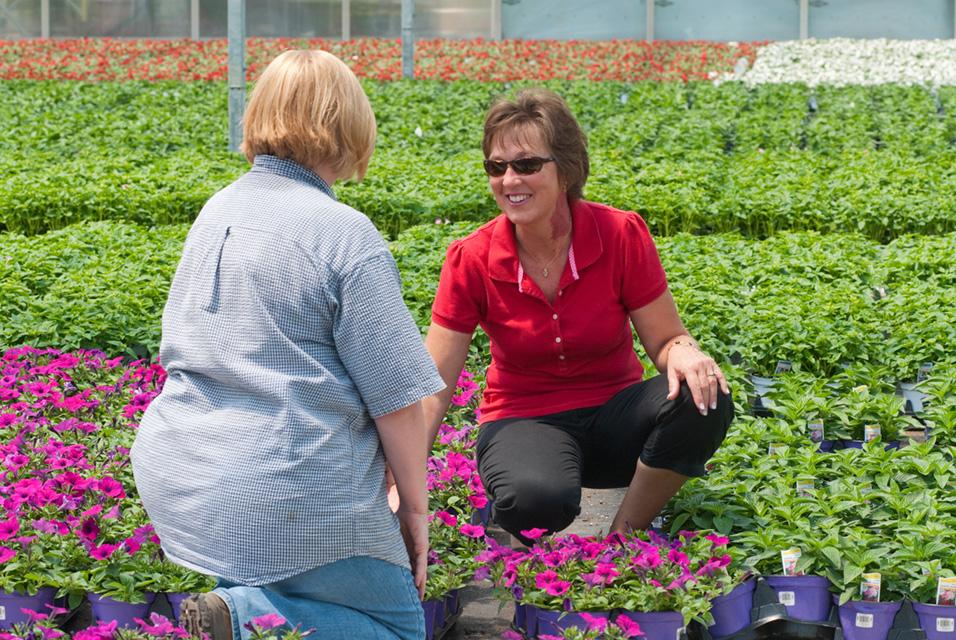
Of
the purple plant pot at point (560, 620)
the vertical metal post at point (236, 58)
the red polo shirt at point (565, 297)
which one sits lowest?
the purple plant pot at point (560, 620)

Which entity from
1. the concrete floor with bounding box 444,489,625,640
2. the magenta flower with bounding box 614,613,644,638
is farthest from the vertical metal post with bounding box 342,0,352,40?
the magenta flower with bounding box 614,613,644,638

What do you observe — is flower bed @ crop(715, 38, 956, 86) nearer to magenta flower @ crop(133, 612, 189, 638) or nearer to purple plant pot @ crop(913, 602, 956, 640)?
purple plant pot @ crop(913, 602, 956, 640)

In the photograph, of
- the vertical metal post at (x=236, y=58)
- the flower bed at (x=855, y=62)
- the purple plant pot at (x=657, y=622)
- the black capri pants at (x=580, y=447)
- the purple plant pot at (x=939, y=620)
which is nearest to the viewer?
the purple plant pot at (x=657, y=622)

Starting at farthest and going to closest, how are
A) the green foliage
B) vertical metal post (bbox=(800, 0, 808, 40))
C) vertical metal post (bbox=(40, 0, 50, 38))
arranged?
vertical metal post (bbox=(40, 0, 50, 38)) → vertical metal post (bbox=(800, 0, 808, 40)) → the green foliage

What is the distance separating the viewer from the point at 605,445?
349cm

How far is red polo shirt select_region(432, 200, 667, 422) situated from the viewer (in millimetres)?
3459

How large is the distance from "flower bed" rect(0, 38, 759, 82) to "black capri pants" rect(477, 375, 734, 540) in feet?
40.0

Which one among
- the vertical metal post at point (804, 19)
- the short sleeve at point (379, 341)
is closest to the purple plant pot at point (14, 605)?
the short sleeve at point (379, 341)

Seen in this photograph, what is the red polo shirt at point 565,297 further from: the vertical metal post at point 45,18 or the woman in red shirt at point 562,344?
the vertical metal post at point 45,18

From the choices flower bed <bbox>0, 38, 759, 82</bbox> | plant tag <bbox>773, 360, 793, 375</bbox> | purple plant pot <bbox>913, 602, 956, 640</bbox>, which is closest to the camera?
purple plant pot <bbox>913, 602, 956, 640</bbox>

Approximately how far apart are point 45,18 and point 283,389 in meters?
20.4

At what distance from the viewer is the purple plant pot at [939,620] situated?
299 centimetres

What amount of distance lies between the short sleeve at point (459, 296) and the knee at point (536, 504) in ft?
1.56

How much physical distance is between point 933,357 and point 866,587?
2.05 metres
